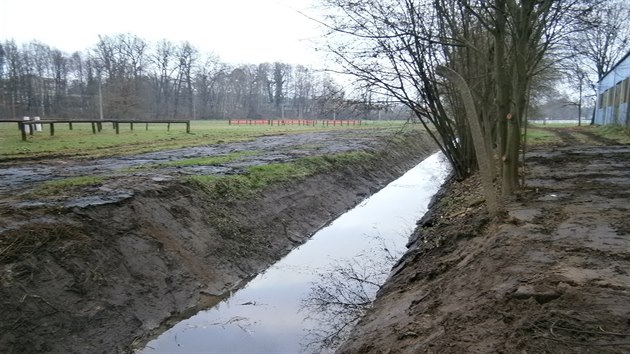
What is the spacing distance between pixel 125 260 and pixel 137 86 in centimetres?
7199

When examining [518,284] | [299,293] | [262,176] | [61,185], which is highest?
[61,185]

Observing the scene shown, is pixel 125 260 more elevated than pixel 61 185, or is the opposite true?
pixel 61 185

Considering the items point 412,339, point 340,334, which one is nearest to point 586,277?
point 412,339

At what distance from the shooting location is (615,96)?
38625 mm

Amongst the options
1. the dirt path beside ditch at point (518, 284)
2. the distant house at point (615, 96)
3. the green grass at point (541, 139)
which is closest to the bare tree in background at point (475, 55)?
the dirt path beside ditch at point (518, 284)

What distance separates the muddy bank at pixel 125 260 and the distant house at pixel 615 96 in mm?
30781

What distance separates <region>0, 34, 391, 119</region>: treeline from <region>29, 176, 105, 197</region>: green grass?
134ft

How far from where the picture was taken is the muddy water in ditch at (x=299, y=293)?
6613 millimetres

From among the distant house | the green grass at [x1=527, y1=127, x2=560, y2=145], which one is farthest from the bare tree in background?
the distant house

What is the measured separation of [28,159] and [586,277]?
16.9m

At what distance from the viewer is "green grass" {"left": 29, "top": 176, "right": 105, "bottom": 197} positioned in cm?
907

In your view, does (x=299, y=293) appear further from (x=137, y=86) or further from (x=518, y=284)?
(x=137, y=86)

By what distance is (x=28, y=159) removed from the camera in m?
15.8

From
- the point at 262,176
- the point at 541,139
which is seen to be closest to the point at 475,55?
the point at 262,176
